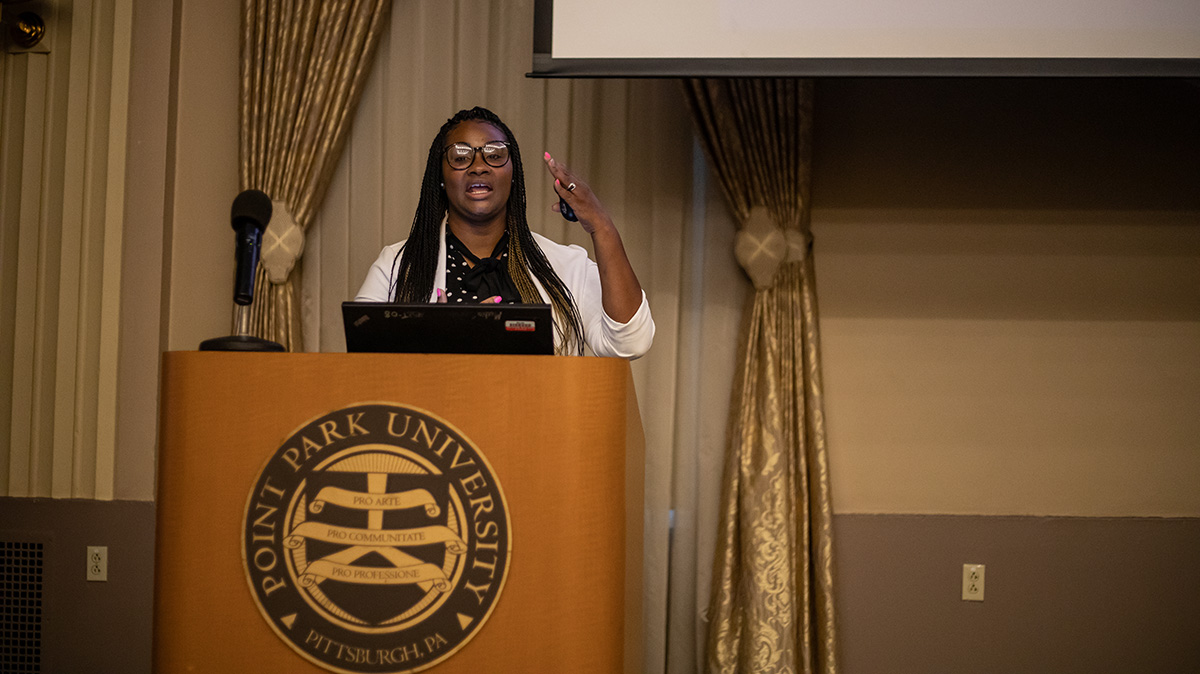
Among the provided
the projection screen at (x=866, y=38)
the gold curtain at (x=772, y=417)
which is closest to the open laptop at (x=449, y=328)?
the projection screen at (x=866, y=38)

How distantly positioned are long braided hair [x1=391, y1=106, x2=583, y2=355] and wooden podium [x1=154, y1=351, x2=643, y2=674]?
0.71 meters

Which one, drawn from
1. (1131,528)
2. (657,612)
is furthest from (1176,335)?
(657,612)

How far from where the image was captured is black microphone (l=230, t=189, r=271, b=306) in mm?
1158

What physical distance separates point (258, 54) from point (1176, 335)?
2.99 meters

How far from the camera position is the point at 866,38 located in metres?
2.20

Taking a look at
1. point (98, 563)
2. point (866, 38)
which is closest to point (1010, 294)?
point (866, 38)

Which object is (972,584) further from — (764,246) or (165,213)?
(165,213)

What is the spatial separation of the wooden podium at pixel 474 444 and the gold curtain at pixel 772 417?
1.44m

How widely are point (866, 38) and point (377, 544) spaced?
1.79m

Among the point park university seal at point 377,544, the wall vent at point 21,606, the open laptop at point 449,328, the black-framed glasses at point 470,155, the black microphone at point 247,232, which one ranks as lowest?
the wall vent at point 21,606

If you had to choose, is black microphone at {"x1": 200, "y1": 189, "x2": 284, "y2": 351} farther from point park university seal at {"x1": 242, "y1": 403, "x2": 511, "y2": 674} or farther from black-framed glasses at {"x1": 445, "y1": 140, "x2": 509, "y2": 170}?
black-framed glasses at {"x1": 445, "y1": 140, "x2": 509, "y2": 170}

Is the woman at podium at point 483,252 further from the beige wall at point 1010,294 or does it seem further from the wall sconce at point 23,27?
the wall sconce at point 23,27

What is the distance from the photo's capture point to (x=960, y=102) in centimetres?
275

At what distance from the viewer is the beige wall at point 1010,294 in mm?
2652
